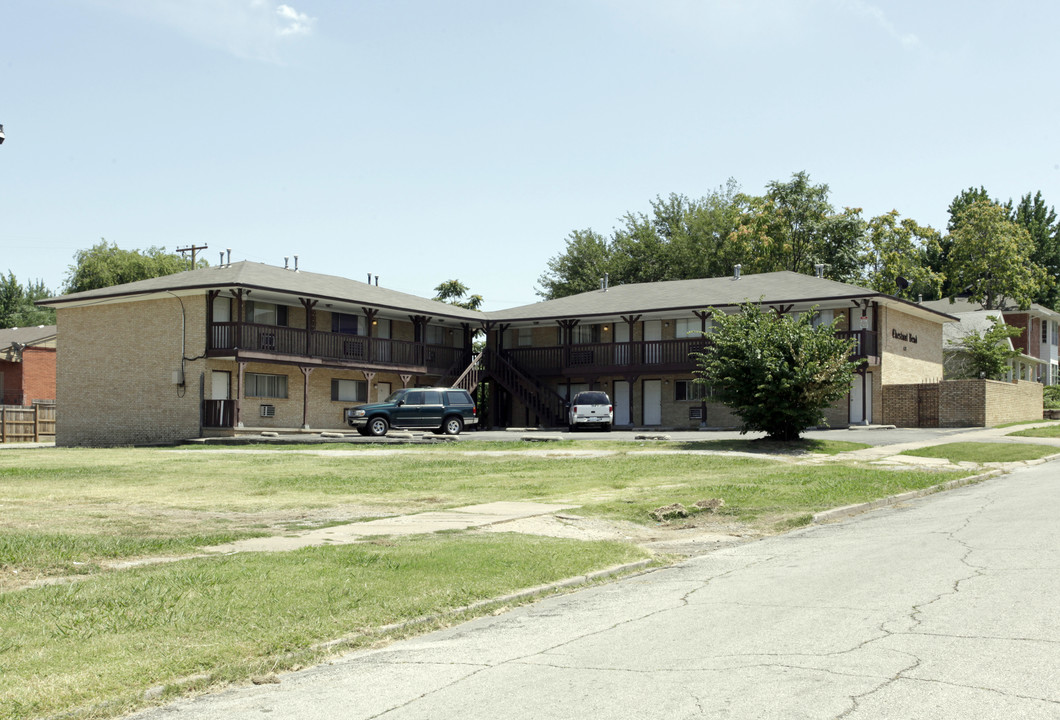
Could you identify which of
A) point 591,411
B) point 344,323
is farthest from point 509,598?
point 344,323

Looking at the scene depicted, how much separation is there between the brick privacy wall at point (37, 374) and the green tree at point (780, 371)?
4567 cm

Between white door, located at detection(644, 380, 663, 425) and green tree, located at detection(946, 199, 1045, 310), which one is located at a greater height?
green tree, located at detection(946, 199, 1045, 310)

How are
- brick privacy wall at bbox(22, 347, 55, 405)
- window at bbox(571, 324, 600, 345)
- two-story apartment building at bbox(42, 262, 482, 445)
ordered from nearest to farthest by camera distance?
two-story apartment building at bbox(42, 262, 482, 445) → window at bbox(571, 324, 600, 345) → brick privacy wall at bbox(22, 347, 55, 405)

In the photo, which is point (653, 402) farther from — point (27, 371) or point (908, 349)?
point (27, 371)

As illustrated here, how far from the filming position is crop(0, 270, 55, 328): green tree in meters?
88.4

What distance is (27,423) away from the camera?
47.1 metres

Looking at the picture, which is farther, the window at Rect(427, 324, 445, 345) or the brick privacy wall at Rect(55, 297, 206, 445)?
the window at Rect(427, 324, 445, 345)

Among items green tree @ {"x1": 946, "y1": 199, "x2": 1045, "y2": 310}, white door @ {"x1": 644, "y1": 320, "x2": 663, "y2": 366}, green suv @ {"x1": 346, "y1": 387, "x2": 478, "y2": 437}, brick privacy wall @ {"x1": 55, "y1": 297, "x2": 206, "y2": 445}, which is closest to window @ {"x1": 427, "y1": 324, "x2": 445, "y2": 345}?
white door @ {"x1": 644, "y1": 320, "x2": 663, "y2": 366}

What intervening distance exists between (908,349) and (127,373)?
34.4 meters

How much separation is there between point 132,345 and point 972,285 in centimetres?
5591

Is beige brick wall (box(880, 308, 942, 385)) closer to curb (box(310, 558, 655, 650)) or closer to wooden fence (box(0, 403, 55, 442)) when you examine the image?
curb (box(310, 558, 655, 650))

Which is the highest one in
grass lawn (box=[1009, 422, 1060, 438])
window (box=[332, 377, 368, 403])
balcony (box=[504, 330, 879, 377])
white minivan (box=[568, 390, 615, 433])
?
balcony (box=[504, 330, 879, 377])

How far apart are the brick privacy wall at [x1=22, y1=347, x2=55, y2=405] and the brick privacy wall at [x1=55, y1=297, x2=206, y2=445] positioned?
53.5 feet

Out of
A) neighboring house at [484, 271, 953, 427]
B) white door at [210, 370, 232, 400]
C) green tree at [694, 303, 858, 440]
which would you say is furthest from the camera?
neighboring house at [484, 271, 953, 427]
